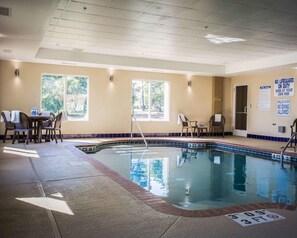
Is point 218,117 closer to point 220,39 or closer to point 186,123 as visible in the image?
point 186,123

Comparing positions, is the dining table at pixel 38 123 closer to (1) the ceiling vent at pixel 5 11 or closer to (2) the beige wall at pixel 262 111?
(1) the ceiling vent at pixel 5 11

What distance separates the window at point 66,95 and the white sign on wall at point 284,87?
6.79 meters

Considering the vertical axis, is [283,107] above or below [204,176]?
above

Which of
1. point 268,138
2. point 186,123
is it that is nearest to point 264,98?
point 268,138

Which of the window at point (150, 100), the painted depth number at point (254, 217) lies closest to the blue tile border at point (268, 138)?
the window at point (150, 100)

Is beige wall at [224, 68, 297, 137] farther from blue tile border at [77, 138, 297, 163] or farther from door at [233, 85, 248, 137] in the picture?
blue tile border at [77, 138, 297, 163]

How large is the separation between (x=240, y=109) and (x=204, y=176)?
24.1ft

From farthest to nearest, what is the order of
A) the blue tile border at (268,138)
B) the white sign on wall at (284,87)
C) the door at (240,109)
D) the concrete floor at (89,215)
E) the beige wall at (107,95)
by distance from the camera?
the door at (240,109), the blue tile border at (268,138), the white sign on wall at (284,87), the beige wall at (107,95), the concrete floor at (89,215)

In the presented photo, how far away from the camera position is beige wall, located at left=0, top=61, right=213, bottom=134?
9.28 m

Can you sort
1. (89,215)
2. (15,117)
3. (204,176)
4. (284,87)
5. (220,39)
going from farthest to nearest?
(284,87) < (15,117) < (220,39) < (204,176) < (89,215)

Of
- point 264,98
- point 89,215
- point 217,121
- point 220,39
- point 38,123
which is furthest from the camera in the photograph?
point 217,121

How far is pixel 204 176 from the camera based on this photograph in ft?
18.8

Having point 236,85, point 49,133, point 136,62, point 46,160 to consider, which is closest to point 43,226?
point 46,160

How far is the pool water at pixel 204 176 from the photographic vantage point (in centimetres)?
434
